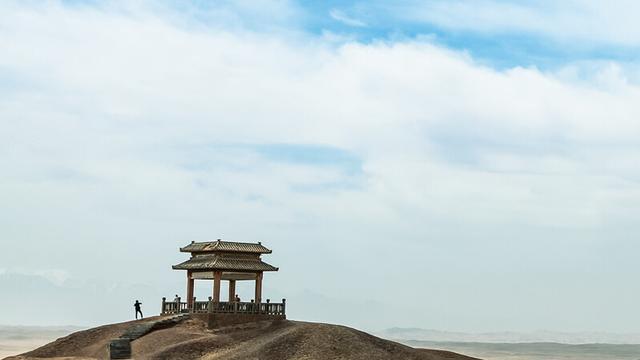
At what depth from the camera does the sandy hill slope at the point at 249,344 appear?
2051 inches

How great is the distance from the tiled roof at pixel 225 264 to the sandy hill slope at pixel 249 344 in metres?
4.05

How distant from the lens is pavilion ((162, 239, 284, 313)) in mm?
61219

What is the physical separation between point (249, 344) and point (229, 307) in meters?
6.71

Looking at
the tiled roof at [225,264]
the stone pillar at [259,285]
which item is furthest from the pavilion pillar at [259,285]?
the tiled roof at [225,264]

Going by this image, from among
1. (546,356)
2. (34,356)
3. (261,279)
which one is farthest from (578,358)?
(34,356)

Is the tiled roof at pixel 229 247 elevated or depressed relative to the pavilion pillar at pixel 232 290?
elevated

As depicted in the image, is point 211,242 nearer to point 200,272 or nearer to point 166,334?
point 200,272

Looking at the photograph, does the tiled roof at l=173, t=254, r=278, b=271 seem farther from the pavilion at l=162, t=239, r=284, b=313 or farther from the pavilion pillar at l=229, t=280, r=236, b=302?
the pavilion pillar at l=229, t=280, r=236, b=302

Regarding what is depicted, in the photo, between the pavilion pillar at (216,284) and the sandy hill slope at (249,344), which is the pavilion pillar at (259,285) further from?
the sandy hill slope at (249,344)

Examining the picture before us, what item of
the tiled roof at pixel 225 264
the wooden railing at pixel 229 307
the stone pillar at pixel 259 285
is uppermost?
the tiled roof at pixel 225 264

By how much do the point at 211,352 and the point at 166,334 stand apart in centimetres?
494

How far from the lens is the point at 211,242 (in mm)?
64000

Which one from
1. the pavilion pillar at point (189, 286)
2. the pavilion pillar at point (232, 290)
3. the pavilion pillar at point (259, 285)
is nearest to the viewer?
the pavilion pillar at point (259, 285)

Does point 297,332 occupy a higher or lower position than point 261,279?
lower
